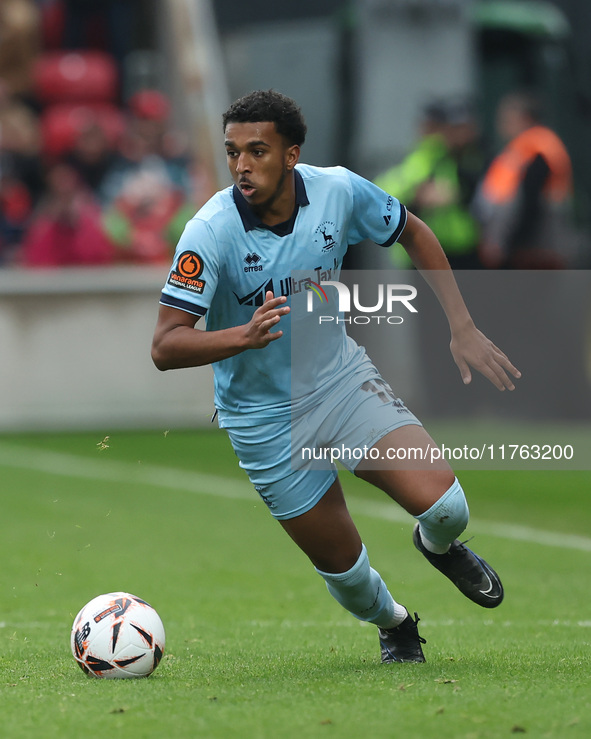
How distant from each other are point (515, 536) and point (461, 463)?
3.12 meters

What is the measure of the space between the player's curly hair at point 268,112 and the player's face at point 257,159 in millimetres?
23

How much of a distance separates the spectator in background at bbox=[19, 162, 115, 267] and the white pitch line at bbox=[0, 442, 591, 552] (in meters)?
2.58

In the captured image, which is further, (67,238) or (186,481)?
(67,238)

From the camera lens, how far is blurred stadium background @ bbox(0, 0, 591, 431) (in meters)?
15.9

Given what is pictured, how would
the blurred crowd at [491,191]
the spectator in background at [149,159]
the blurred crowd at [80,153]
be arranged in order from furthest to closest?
the spectator in background at [149,159] → the blurred crowd at [80,153] → the blurred crowd at [491,191]

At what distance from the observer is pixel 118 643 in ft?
18.1

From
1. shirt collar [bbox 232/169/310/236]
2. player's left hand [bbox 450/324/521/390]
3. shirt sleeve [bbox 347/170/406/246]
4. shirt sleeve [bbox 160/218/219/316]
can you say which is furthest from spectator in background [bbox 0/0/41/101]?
shirt sleeve [bbox 160/218/219/316]

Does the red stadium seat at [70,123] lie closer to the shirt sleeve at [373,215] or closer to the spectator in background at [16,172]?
the spectator in background at [16,172]

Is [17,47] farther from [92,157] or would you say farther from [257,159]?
[257,159]

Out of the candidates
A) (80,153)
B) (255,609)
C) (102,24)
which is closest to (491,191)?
(80,153)

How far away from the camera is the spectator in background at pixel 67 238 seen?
53.2ft

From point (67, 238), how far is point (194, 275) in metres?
11.3

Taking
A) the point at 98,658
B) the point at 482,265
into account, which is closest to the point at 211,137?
the point at 482,265

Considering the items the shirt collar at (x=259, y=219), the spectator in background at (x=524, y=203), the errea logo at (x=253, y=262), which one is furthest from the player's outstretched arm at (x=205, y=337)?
the spectator in background at (x=524, y=203)
